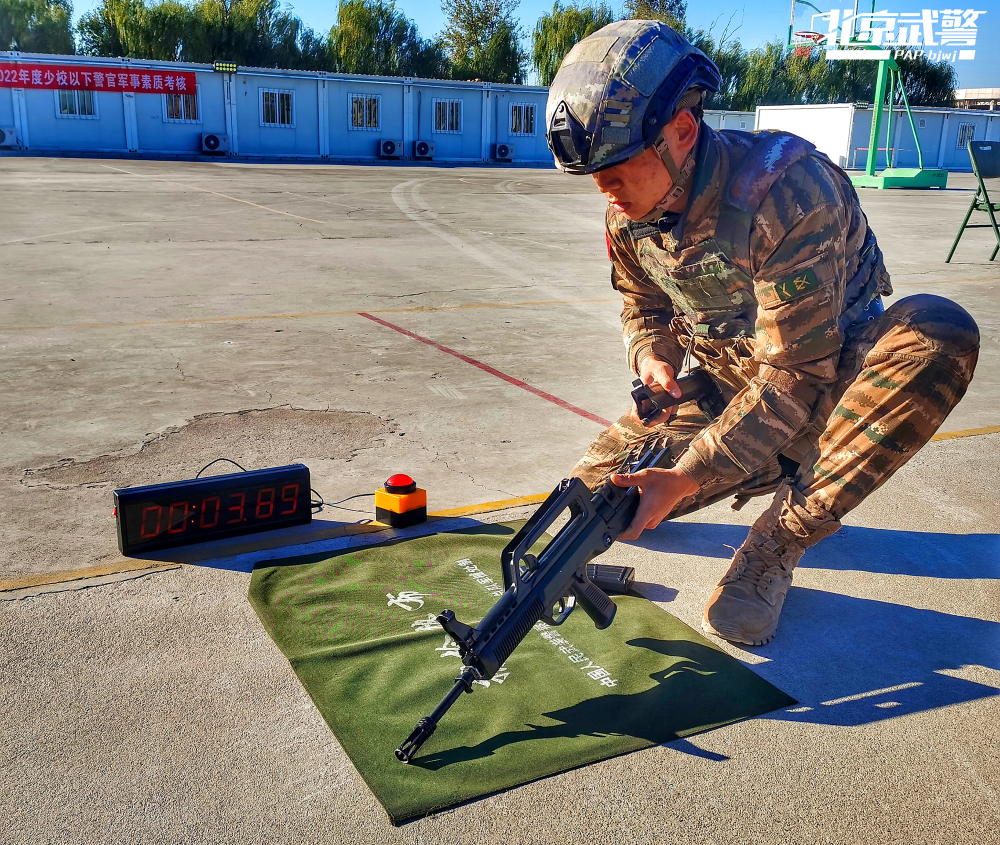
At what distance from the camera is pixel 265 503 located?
345 centimetres

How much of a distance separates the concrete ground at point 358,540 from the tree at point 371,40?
154 feet

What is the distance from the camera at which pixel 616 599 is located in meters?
3.02

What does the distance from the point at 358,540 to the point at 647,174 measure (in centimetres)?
171

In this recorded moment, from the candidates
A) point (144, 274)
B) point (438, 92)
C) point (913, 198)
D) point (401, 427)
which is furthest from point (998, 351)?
point (438, 92)

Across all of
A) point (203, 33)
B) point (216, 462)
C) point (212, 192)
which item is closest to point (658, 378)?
point (216, 462)

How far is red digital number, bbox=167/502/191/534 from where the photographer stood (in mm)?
3279

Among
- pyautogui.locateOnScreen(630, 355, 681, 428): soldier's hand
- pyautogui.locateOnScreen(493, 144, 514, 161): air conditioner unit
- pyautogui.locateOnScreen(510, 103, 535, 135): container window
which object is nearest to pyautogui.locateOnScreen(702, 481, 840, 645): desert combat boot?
pyautogui.locateOnScreen(630, 355, 681, 428): soldier's hand

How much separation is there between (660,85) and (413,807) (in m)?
1.88

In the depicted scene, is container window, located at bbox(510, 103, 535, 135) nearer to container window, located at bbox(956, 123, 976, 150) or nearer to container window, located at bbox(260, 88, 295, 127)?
container window, located at bbox(260, 88, 295, 127)

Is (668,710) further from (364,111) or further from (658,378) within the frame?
(364,111)

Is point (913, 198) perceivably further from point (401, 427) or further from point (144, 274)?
point (401, 427)

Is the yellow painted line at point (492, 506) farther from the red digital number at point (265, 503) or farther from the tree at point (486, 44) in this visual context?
the tree at point (486, 44)

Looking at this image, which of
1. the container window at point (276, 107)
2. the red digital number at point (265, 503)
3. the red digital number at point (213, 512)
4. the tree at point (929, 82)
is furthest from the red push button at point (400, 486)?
the tree at point (929, 82)

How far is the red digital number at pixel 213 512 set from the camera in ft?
11.0
